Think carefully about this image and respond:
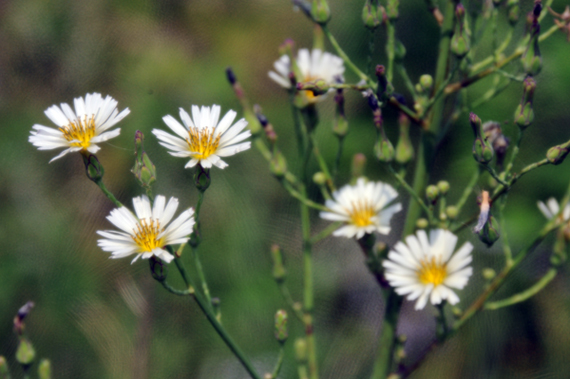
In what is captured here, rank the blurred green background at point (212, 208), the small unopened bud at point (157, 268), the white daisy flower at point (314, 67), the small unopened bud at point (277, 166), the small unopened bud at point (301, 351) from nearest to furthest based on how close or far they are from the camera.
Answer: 1. the small unopened bud at point (157, 268)
2. the small unopened bud at point (301, 351)
3. the small unopened bud at point (277, 166)
4. the white daisy flower at point (314, 67)
5. the blurred green background at point (212, 208)

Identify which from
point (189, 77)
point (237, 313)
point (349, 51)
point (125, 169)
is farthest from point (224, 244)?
point (349, 51)

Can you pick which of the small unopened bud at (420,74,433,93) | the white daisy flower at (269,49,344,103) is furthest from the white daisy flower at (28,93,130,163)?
the small unopened bud at (420,74,433,93)

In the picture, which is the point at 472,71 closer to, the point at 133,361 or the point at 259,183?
the point at 259,183

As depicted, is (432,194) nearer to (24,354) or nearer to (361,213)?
(361,213)

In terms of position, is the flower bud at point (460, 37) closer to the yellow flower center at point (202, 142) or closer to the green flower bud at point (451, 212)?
the green flower bud at point (451, 212)

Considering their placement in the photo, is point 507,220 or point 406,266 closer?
point 406,266

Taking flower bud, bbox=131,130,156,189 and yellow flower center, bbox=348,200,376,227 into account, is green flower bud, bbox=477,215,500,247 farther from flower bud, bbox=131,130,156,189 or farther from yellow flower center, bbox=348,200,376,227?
flower bud, bbox=131,130,156,189

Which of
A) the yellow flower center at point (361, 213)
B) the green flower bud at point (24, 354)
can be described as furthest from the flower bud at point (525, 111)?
the green flower bud at point (24, 354)
